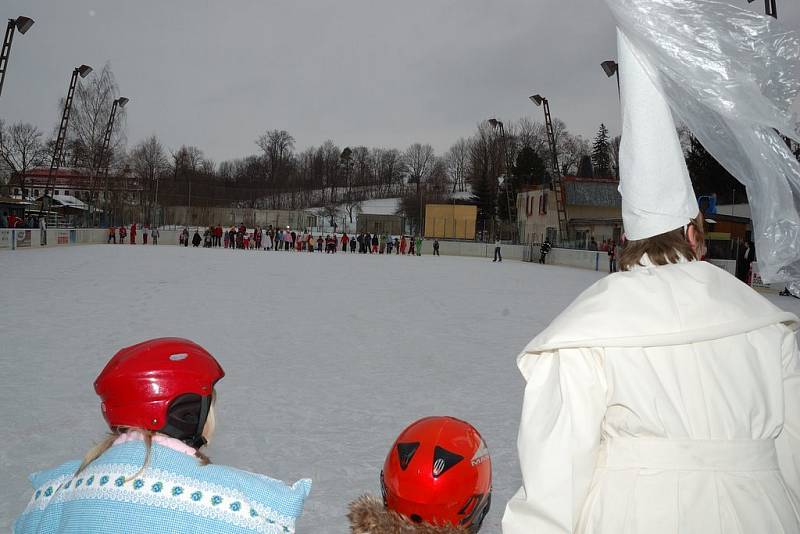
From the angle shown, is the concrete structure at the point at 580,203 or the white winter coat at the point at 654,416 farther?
the concrete structure at the point at 580,203

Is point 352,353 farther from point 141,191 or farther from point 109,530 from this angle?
point 141,191

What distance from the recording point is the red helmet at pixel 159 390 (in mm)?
1712

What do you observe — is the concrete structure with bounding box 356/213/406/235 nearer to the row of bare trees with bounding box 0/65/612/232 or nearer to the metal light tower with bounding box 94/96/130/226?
the row of bare trees with bounding box 0/65/612/232

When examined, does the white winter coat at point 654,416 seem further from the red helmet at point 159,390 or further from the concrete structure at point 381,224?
the concrete structure at point 381,224

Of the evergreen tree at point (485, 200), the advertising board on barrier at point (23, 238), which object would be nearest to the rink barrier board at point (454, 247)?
the advertising board on barrier at point (23, 238)

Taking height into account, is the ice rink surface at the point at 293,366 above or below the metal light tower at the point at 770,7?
below

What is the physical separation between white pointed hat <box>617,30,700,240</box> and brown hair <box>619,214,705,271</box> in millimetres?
40

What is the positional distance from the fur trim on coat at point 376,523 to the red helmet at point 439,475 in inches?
3.8

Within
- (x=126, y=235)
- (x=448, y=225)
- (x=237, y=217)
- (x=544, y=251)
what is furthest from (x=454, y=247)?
(x=237, y=217)

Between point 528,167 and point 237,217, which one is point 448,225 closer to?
point 237,217

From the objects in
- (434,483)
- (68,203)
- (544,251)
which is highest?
(68,203)

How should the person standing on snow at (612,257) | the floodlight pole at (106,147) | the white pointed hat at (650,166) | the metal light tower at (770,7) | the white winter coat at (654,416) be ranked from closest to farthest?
the white winter coat at (654,416) → the white pointed hat at (650,166) → the metal light tower at (770,7) → the person standing on snow at (612,257) → the floodlight pole at (106,147)

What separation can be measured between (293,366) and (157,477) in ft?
17.9

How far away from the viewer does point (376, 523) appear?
173 cm
